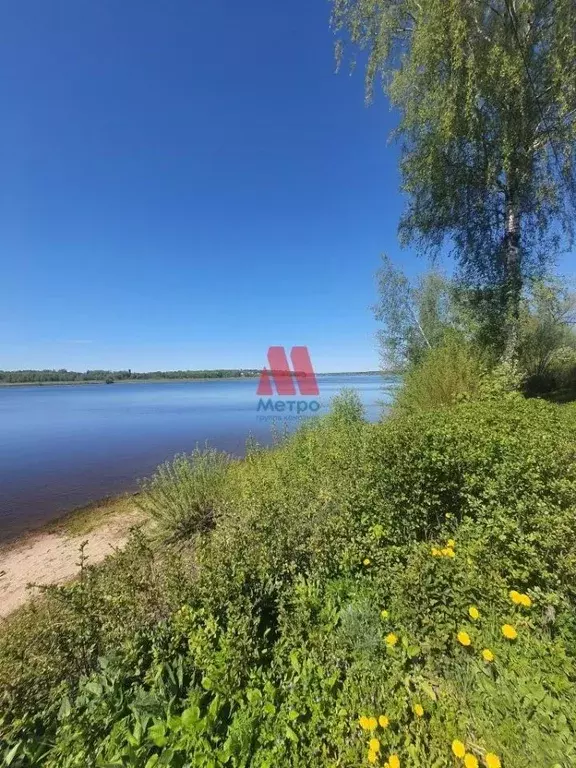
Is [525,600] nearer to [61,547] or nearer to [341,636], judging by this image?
[341,636]

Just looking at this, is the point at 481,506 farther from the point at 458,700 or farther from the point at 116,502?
the point at 116,502

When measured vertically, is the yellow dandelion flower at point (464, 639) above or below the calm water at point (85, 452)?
above

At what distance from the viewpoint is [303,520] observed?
106 inches

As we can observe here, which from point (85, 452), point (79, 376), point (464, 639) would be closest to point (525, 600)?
point (464, 639)

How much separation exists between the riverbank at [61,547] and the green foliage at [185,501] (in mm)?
460

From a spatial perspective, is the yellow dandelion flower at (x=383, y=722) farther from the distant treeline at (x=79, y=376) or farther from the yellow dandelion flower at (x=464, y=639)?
the distant treeline at (x=79, y=376)

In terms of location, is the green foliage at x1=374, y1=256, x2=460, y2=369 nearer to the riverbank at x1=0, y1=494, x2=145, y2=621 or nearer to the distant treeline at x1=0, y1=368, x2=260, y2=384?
the riverbank at x1=0, y1=494, x2=145, y2=621

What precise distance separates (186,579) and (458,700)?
1.69 metres

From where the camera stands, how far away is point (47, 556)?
18.2 feet

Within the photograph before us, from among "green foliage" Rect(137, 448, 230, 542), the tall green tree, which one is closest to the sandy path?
"green foliage" Rect(137, 448, 230, 542)

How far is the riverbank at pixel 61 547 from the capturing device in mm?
4551

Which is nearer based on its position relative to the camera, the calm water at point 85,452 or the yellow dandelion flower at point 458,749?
the yellow dandelion flower at point 458,749

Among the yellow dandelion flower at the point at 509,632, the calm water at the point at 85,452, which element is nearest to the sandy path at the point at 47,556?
the calm water at the point at 85,452

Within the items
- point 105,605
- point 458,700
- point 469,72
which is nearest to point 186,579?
point 105,605
